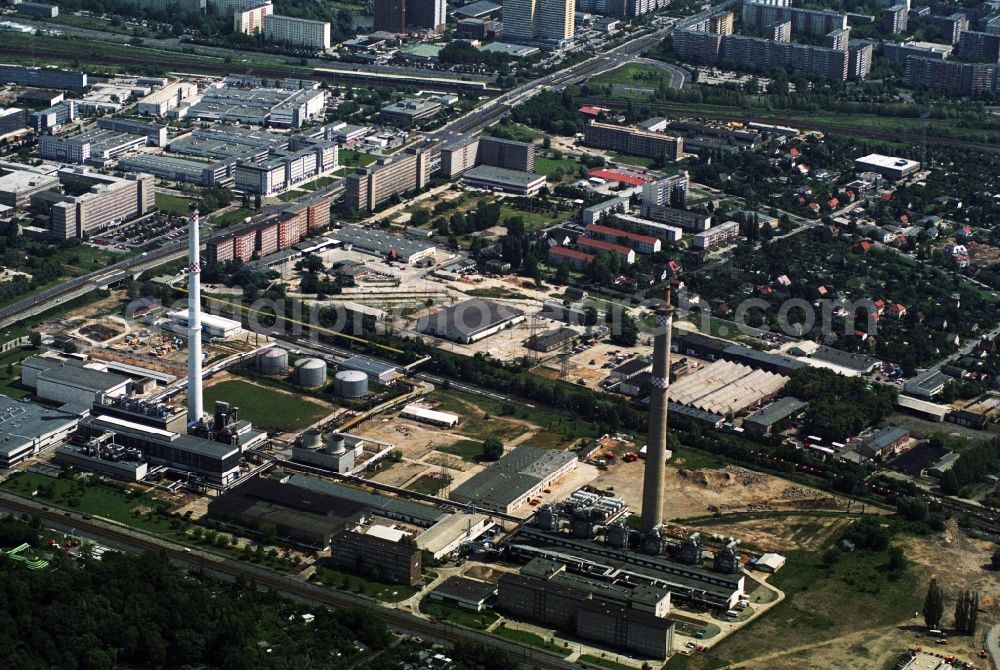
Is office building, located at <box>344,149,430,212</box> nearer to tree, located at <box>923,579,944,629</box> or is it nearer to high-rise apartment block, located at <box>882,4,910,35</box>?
tree, located at <box>923,579,944,629</box>

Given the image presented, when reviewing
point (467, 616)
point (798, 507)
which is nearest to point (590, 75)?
point (798, 507)

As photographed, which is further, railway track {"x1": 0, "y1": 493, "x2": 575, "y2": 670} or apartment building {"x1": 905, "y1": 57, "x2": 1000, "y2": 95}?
apartment building {"x1": 905, "y1": 57, "x2": 1000, "y2": 95}

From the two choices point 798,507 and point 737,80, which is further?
point 737,80

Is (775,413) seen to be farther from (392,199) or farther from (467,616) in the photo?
(392,199)

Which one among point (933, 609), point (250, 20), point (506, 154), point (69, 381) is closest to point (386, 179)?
point (506, 154)

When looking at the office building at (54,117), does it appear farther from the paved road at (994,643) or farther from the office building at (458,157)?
the paved road at (994,643)

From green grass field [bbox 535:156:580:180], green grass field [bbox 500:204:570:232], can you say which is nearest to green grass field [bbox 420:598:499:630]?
green grass field [bbox 500:204:570:232]
